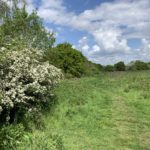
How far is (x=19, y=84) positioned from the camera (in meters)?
14.1

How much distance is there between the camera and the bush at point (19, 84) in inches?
538

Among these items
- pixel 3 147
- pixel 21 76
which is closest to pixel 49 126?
pixel 21 76

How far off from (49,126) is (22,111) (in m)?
1.41

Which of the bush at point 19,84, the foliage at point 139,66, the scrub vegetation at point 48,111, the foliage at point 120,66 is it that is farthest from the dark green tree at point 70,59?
the bush at point 19,84

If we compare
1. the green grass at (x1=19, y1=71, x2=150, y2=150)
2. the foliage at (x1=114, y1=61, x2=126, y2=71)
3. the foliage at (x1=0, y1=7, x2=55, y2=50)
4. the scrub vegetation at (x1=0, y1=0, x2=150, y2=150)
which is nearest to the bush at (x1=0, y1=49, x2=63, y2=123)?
the scrub vegetation at (x1=0, y1=0, x2=150, y2=150)

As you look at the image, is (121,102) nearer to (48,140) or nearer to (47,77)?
(47,77)

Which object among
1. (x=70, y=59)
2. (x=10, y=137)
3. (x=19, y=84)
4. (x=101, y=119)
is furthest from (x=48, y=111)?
(x=70, y=59)

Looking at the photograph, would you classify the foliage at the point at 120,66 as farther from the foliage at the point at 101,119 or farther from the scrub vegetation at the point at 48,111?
the scrub vegetation at the point at 48,111

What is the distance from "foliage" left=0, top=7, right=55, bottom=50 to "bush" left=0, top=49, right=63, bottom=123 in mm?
5026

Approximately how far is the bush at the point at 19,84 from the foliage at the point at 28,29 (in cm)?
503

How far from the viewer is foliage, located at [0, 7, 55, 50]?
68.5 feet

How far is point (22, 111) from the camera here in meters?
14.7

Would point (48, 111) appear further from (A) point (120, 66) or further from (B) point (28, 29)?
(A) point (120, 66)

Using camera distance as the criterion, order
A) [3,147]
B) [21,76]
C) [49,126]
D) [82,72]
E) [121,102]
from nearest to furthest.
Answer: [3,147] < [21,76] < [49,126] < [121,102] < [82,72]
